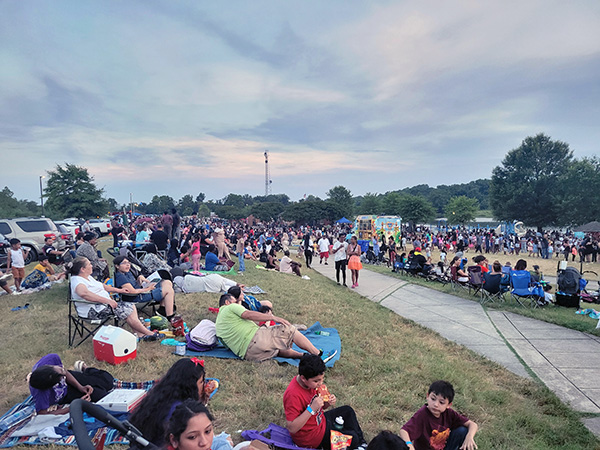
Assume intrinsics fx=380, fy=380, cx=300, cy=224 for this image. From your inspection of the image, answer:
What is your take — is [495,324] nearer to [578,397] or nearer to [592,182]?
[578,397]

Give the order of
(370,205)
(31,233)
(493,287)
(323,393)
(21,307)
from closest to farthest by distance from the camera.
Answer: (323,393) → (21,307) → (493,287) → (31,233) → (370,205)

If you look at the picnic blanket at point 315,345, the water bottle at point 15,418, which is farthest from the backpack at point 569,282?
the water bottle at point 15,418

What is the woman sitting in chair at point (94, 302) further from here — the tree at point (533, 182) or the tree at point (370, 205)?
the tree at point (370, 205)

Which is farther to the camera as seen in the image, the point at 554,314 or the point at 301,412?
the point at 554,314

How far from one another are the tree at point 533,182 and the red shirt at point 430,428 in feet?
179

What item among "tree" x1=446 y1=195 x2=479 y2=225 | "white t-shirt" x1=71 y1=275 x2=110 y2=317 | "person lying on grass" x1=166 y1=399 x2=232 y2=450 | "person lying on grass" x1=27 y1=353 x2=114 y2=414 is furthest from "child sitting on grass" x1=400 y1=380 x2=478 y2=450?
"tree" x1=446 y1=195 x2=479 y2=225

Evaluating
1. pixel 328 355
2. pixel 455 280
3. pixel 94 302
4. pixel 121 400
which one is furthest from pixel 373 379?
pixel 455 280

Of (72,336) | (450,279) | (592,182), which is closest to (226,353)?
(72,336)

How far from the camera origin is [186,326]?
6871mm

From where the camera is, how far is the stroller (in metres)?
9.77

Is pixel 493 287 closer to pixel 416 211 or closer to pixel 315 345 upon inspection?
pixel 315 345

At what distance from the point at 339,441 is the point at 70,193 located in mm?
54088

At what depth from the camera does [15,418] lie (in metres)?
3.70

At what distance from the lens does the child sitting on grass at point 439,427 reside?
3227mm
